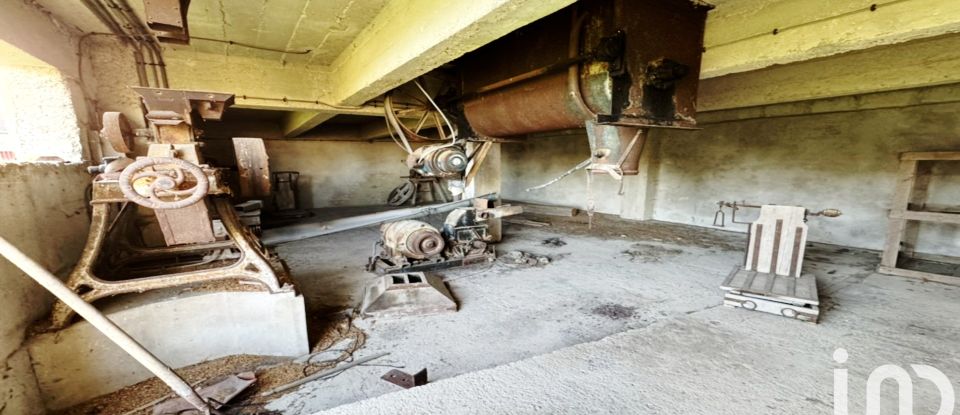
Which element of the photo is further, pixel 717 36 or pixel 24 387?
pixel 717 36

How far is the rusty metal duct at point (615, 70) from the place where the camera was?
196 cm

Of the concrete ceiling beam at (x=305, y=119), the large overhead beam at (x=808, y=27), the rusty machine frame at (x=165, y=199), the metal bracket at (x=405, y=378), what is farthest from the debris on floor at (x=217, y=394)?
the large overhead beam at (x=808, y=27)

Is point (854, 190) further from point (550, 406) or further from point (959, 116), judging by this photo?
point (550, 406)

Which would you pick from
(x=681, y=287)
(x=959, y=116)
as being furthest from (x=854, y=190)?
(x=681, y=287)

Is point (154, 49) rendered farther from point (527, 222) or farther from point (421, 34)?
point (527, 222)

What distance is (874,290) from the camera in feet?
9.49

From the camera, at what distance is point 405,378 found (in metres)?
1.73

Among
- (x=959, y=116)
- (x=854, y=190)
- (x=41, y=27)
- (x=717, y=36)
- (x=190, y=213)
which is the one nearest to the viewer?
(x=190, y=213)

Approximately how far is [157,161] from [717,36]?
3.07 meters

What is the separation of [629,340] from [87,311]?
2158 mm

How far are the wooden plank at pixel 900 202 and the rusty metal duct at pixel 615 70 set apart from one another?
264cm

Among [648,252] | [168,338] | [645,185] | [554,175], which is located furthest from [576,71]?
[554,175]

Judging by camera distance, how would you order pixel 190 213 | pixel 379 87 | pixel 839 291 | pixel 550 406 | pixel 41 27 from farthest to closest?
pixel 839 291 → pixel 379 87 → pixel 41 27 → pixel 190 213 → pixel 550 406

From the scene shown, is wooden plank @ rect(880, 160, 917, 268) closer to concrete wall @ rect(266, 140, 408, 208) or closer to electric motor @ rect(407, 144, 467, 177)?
electric motor @ rect(407, 144, 467, 177)
